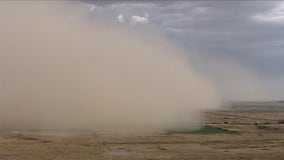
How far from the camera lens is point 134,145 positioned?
6309 centimetres

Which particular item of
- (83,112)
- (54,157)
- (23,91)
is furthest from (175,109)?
(54,157)

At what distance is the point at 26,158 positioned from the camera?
49312 millimetres

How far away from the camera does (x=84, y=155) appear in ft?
171

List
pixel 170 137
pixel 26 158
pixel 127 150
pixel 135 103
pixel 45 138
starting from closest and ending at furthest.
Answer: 1. pixel 26 158
2. pixel 127 150
3. pixel 45 138
4. pixel 170 137
5. pixel 135 103

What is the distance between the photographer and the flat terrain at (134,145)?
5231 cm

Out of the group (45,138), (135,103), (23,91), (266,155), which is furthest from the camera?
(135,103)

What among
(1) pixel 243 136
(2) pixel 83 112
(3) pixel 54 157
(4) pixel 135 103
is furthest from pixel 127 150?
(4) pixel 135 103

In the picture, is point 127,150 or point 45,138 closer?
point 127,150

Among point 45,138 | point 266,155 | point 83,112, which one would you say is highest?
point 83,112

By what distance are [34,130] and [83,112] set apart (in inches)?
1083

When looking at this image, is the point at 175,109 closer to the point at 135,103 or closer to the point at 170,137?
the point at 135,103

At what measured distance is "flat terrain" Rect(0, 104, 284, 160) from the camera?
172ft

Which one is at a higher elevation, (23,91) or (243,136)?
(23,91)

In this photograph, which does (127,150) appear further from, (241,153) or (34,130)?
(34,130)
